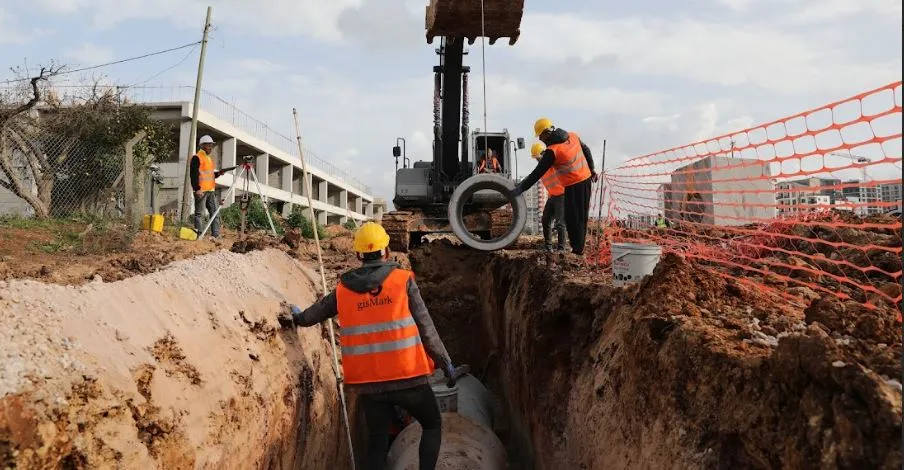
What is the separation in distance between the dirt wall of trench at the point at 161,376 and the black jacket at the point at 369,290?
342mm

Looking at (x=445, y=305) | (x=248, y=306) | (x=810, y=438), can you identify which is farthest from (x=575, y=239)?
(x=810, y=438)

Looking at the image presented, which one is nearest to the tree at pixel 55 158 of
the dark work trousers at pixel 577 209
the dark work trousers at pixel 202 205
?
the dark work trousers at pixel 202 205

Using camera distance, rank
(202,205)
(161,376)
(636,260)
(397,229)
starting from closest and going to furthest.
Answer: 1. (161,376)
2. (636,260)
3. (202,205)
4. (397,229)

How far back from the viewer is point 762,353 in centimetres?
267

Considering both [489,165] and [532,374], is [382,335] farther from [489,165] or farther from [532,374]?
[489,165]

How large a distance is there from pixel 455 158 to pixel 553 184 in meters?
3.81

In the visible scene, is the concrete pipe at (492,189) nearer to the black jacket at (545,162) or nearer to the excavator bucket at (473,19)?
the black jacket at (545,162)

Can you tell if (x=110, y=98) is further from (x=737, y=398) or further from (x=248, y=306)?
(x=737, y=398)

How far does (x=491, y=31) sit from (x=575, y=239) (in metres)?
3.67

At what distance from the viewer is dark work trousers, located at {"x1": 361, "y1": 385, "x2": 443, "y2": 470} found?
447 cm

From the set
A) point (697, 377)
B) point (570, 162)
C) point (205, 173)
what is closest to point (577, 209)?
point (570, 162)

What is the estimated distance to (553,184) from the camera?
791 cm

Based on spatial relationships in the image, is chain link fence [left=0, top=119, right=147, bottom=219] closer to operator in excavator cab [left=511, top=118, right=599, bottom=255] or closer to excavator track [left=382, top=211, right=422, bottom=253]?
excavator track [left=382, top=211, right=422, bottom=253]

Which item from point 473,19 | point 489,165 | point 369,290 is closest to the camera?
point 369,290
